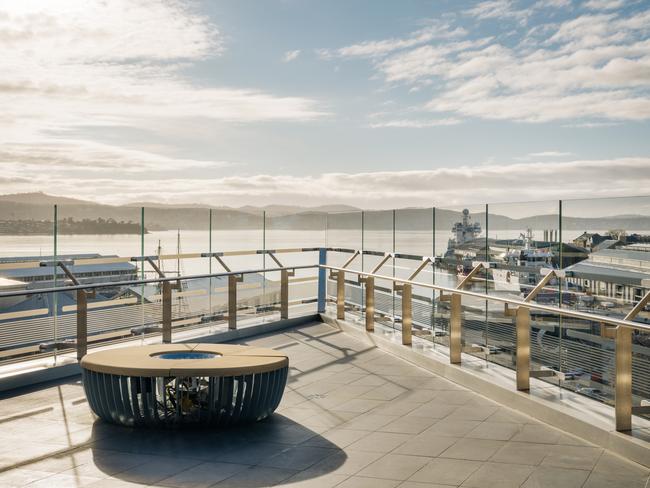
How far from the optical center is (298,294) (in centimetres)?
1142

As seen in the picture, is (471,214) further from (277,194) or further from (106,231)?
(277,194)

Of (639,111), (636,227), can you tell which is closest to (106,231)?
(636,227)

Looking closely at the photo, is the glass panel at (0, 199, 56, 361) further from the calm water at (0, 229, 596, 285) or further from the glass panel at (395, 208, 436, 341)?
the glass panel at (395, 208, 436, 341)

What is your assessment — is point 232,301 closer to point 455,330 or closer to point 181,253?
point 181,253

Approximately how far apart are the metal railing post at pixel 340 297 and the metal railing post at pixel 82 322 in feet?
14.0

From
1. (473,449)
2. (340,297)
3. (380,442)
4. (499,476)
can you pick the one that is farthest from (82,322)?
(499,476)

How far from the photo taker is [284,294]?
11172mm

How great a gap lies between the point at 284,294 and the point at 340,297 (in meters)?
0.96

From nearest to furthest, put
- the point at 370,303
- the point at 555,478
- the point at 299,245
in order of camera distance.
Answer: the point at 555,478 < the point at 370,303 < the point at 299,245

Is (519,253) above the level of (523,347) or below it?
above

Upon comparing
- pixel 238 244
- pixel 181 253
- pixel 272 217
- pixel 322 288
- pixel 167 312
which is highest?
pixel 272 217

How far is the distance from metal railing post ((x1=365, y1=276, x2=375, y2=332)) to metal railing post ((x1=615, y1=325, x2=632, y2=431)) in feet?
16.2

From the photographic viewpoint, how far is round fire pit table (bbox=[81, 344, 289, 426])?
537 centimetres

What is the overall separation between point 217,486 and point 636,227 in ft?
19.6
